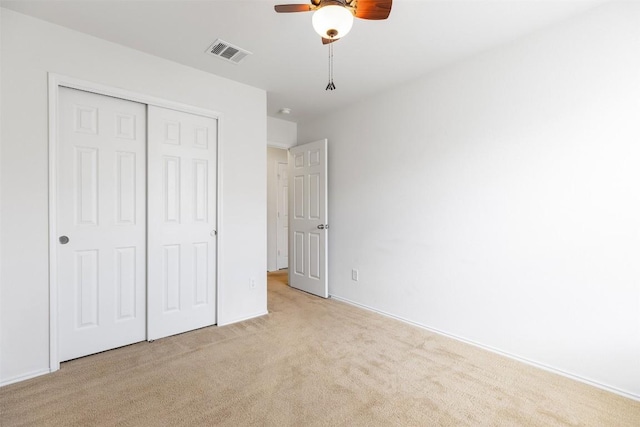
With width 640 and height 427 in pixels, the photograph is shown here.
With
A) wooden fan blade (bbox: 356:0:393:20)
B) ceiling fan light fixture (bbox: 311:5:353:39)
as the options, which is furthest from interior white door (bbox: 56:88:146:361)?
wooden fan blade (bbox: 356:0:393:20)

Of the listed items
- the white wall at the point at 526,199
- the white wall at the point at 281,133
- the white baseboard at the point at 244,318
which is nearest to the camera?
the white wall at the point at 526,199

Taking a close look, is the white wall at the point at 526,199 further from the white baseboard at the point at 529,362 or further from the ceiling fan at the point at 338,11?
the ceiling fan at the point at 338,11

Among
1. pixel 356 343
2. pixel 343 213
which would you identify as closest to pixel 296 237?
pixel 343 213

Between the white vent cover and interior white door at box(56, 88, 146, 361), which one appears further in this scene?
the white vent cover

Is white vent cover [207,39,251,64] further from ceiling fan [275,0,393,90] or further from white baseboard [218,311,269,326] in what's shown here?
white baseboard [218,311,269,326]

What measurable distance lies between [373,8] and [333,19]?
274 mm

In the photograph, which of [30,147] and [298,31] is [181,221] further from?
[298,31]

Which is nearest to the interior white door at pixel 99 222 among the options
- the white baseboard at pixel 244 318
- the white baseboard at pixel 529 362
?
the white baseboard at pixel 244 318

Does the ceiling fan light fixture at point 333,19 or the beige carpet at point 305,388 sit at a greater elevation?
the ceiling fan light fixture at point 333,19

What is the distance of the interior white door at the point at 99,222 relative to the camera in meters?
2.24

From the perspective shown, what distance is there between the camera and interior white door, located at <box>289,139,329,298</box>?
389cm

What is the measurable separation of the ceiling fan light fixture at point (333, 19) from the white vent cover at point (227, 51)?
118cm

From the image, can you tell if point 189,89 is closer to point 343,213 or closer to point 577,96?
point 343,213

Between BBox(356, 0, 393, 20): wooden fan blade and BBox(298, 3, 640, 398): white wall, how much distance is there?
1.35 meters
